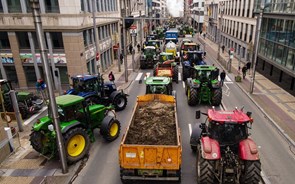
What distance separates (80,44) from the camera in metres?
20.8

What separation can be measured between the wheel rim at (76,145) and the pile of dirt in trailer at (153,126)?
2273 millimetres

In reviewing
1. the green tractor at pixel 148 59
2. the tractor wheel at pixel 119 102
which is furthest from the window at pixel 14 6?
the green tractor at pixel 148 59

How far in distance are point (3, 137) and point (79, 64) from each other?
424 inches

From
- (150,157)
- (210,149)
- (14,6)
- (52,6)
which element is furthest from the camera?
(14,6)

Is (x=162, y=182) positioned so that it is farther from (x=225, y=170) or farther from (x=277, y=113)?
(x=277, y=113)

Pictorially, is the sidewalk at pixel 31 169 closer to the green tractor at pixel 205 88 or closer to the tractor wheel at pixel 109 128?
the tractor wheel at pixel 109 128

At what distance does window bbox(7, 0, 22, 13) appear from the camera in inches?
788

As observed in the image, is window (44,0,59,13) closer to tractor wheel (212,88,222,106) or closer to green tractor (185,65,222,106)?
green tractor (185,65,222,106)

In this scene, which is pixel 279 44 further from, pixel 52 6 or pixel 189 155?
pixel 52 6

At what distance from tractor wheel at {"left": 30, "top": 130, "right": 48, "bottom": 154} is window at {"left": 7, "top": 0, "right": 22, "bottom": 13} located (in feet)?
46.7

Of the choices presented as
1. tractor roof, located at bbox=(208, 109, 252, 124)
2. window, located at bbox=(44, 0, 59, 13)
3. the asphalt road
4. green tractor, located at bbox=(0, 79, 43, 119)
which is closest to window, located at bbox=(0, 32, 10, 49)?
window, located at bbox=(44, 0, 59, 13)

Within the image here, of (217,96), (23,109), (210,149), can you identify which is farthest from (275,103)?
(23,109)

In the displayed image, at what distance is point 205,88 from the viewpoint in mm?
17000

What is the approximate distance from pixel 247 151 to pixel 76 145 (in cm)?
713
